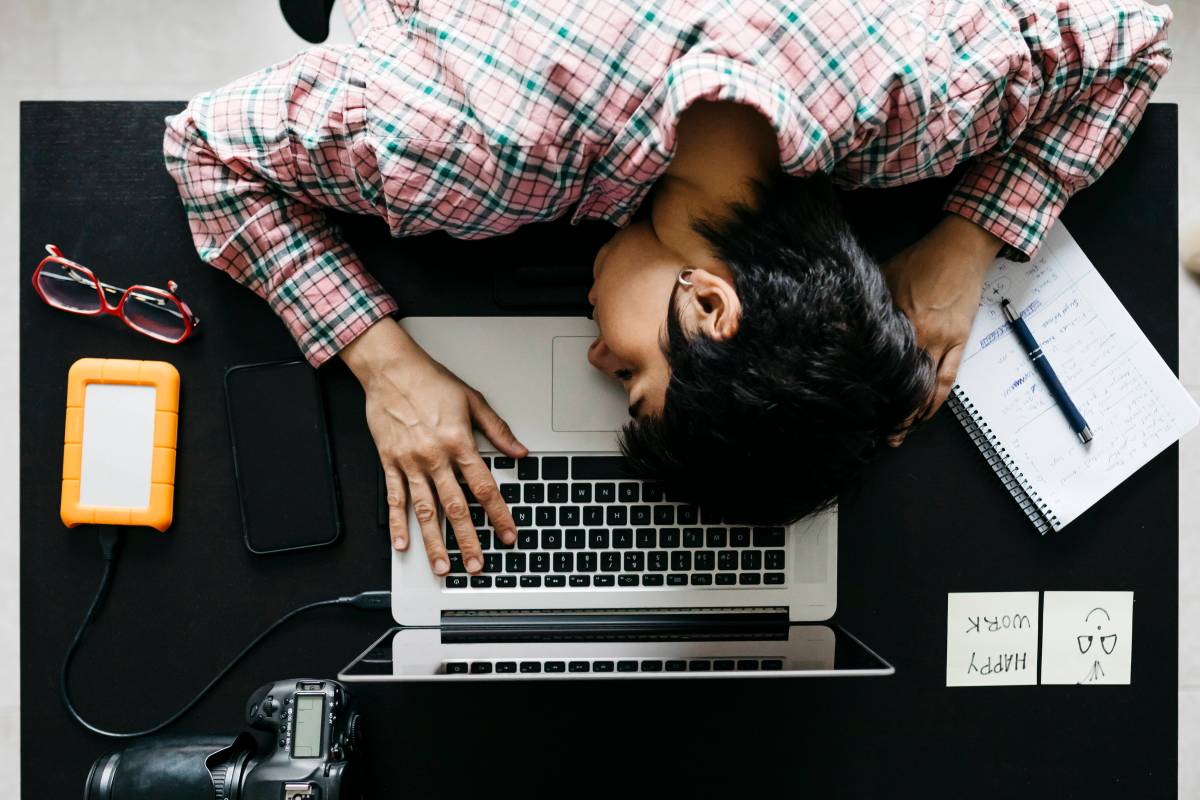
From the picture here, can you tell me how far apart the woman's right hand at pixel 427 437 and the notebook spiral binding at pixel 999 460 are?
422mm

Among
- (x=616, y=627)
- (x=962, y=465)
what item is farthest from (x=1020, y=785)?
(x=616, y=627)

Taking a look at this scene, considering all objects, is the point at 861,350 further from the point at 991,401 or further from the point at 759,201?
the point at 991,401

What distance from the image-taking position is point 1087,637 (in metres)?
0.82

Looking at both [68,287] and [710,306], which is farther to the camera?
[68,287]

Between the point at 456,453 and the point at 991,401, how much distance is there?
0.51 metres

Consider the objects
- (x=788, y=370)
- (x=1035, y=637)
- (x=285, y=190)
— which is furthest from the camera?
(x=1035, y=637)

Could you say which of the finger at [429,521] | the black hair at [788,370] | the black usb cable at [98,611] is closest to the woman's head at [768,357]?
the black hair at [788,370]

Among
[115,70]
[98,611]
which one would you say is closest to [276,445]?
[98,611]

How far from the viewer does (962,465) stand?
2.65ft

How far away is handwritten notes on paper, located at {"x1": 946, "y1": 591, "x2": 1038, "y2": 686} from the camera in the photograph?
2.66ft

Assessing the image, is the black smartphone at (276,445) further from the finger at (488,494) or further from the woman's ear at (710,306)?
the woman's ear at (710,306)

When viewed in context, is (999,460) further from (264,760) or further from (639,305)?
(264,760)

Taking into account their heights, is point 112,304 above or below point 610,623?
above

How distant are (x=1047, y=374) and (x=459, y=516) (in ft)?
1.88
